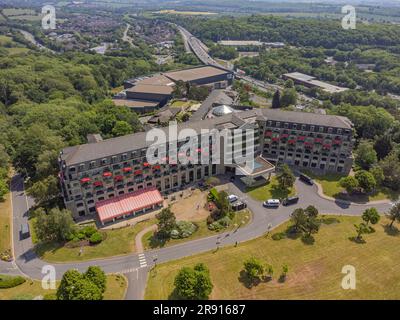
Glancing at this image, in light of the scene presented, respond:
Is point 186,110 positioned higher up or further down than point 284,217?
higher up

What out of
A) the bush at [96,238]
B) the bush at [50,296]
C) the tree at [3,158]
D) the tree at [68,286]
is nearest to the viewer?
the tree at [68,286]

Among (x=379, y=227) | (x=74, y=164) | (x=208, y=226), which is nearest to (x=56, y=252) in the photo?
(x=74, y=164)

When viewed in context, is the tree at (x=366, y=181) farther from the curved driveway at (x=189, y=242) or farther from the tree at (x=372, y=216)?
the tree at (x=372, y=216)

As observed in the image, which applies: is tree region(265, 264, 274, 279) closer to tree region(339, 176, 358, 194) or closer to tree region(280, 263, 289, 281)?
tree region(280, 263, 289, 281)

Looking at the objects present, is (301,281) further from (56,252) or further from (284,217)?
(56,252)

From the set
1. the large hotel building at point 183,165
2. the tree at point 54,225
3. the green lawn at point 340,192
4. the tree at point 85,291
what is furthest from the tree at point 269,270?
the tree at point 54,225

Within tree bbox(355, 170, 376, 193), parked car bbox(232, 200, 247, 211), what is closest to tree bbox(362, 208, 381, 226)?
tree bbox(355, 170, 376, 193)
